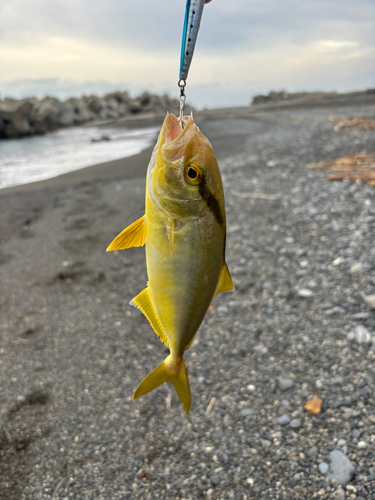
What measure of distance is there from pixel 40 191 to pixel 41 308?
658 cm

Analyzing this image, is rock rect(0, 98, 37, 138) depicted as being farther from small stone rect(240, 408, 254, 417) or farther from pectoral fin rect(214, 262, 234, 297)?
pectoral fin rect(214, 262, 234, 297)

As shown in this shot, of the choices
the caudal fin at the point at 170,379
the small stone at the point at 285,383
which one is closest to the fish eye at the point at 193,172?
the caudal fin at the point at 170,379

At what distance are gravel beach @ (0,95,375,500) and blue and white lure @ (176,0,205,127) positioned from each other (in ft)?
10.8

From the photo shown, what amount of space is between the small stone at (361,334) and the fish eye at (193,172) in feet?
12.0

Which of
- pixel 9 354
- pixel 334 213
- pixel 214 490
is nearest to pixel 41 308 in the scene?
pixel 9 354

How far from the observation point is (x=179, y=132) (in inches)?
65.7

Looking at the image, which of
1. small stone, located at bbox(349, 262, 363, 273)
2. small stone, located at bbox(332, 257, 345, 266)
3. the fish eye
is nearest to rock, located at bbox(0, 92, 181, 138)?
small stone, located at bbox(332, 257, 345, 266)

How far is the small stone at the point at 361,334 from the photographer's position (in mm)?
4320

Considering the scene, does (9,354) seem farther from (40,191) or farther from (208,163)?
(40,191)

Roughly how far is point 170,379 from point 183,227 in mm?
934

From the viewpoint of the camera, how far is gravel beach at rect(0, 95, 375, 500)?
3305 millimetres

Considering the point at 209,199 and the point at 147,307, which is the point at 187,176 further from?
the point at 147,307

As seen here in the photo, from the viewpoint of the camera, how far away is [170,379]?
2.06 meters

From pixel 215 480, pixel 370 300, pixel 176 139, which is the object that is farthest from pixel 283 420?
pixel 176 139
